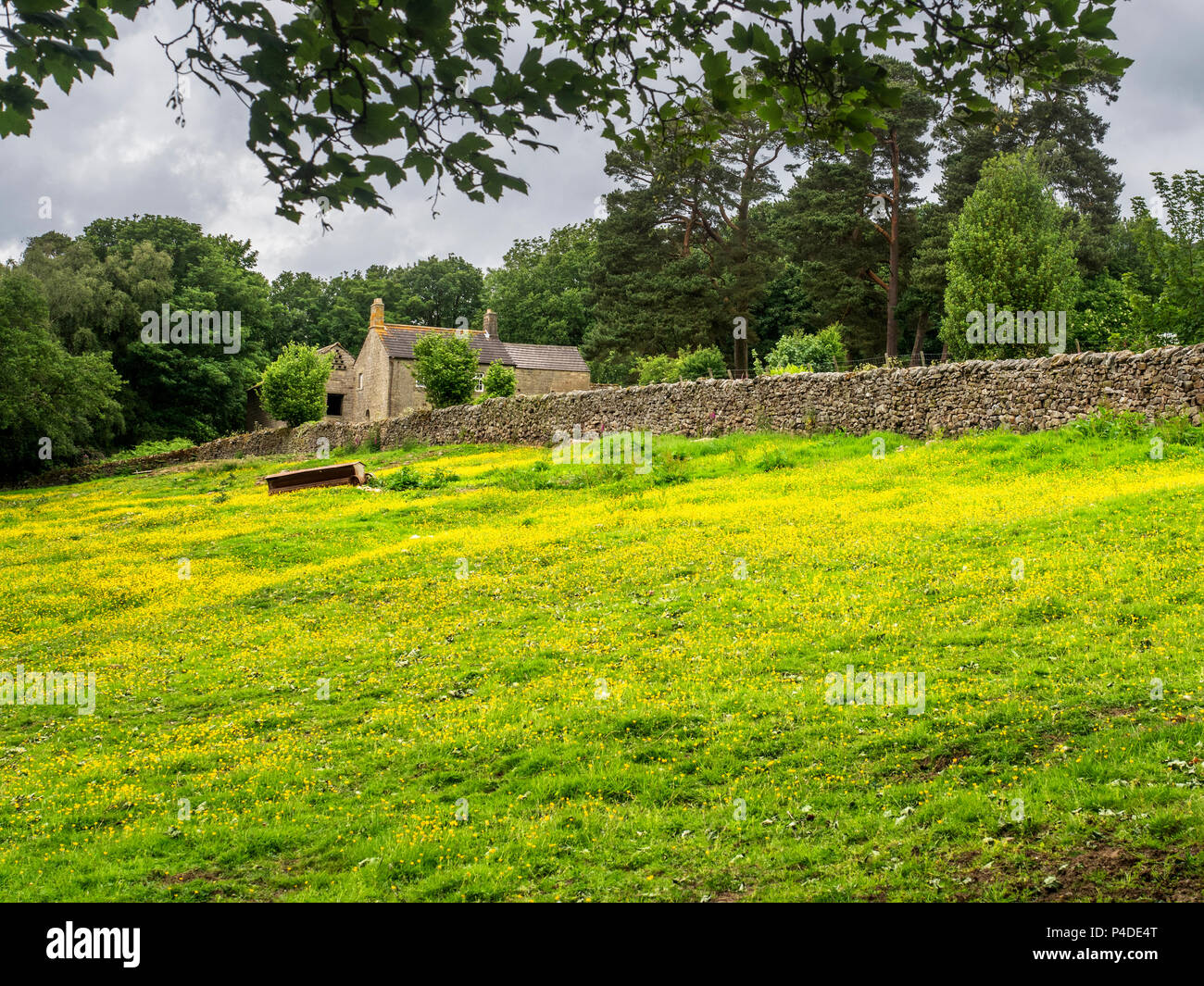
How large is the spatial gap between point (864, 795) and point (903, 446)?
17.1 meters

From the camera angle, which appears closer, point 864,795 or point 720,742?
point 864,795

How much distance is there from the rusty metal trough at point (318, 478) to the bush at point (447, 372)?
16.7 metres

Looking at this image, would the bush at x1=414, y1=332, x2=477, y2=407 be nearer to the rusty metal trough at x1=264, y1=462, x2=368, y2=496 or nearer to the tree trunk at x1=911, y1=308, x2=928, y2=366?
the rusty metal trough at x1=264, y1=462, x2=368, y2=496

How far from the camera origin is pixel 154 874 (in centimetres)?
669

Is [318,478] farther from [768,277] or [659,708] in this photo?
[768,277]

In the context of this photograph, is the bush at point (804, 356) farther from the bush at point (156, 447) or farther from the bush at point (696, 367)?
the bush at point (156, 447)

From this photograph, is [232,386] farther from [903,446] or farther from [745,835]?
[745,835]

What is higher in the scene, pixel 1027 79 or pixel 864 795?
pixel 1027 79

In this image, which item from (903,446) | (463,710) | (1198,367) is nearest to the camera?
(463,710)

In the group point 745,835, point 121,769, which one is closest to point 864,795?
point 745,835

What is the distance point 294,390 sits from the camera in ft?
184

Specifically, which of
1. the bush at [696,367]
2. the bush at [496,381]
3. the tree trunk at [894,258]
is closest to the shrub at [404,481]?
the bush at [696,367]

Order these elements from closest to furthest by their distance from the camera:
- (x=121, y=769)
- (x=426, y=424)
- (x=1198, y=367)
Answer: (x=121, y=769) → (x=1198, y=367) → (x=426, y=424)
